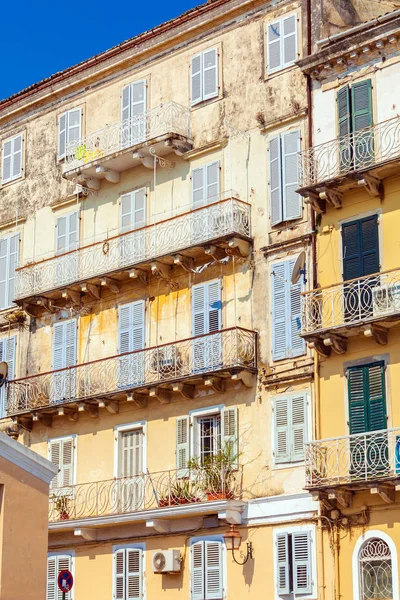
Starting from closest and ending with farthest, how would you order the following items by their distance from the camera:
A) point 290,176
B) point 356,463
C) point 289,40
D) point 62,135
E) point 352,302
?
1. point 356,463
2. point 352,302
3. point 290,176
4. point 289,40
5. point 62,135

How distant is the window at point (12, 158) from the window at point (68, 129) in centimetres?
188

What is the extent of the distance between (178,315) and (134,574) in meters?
6.43

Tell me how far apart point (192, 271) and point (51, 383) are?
5.20 meters

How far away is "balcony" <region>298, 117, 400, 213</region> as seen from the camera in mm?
27281

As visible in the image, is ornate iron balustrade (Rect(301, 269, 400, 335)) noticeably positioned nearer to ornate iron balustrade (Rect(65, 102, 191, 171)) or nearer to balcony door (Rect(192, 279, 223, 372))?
balcony door (Rect(192, 279, 223, 372))

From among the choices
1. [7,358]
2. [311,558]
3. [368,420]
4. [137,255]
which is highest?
[137,255]

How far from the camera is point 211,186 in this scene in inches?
1242

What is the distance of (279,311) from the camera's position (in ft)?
96.0

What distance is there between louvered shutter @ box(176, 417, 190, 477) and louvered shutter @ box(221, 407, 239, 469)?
3.61 ft

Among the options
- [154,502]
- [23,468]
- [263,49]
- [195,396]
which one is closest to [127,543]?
[154,502]

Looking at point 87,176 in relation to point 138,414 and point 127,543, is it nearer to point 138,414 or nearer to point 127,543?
point 138,414

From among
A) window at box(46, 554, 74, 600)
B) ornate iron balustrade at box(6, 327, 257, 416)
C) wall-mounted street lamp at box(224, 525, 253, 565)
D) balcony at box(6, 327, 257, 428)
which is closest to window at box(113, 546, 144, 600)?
window at box(46, 554, 74, 600)

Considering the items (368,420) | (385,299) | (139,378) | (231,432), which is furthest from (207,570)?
(385,299)

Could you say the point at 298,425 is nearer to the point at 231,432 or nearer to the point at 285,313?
the point at 231,432
